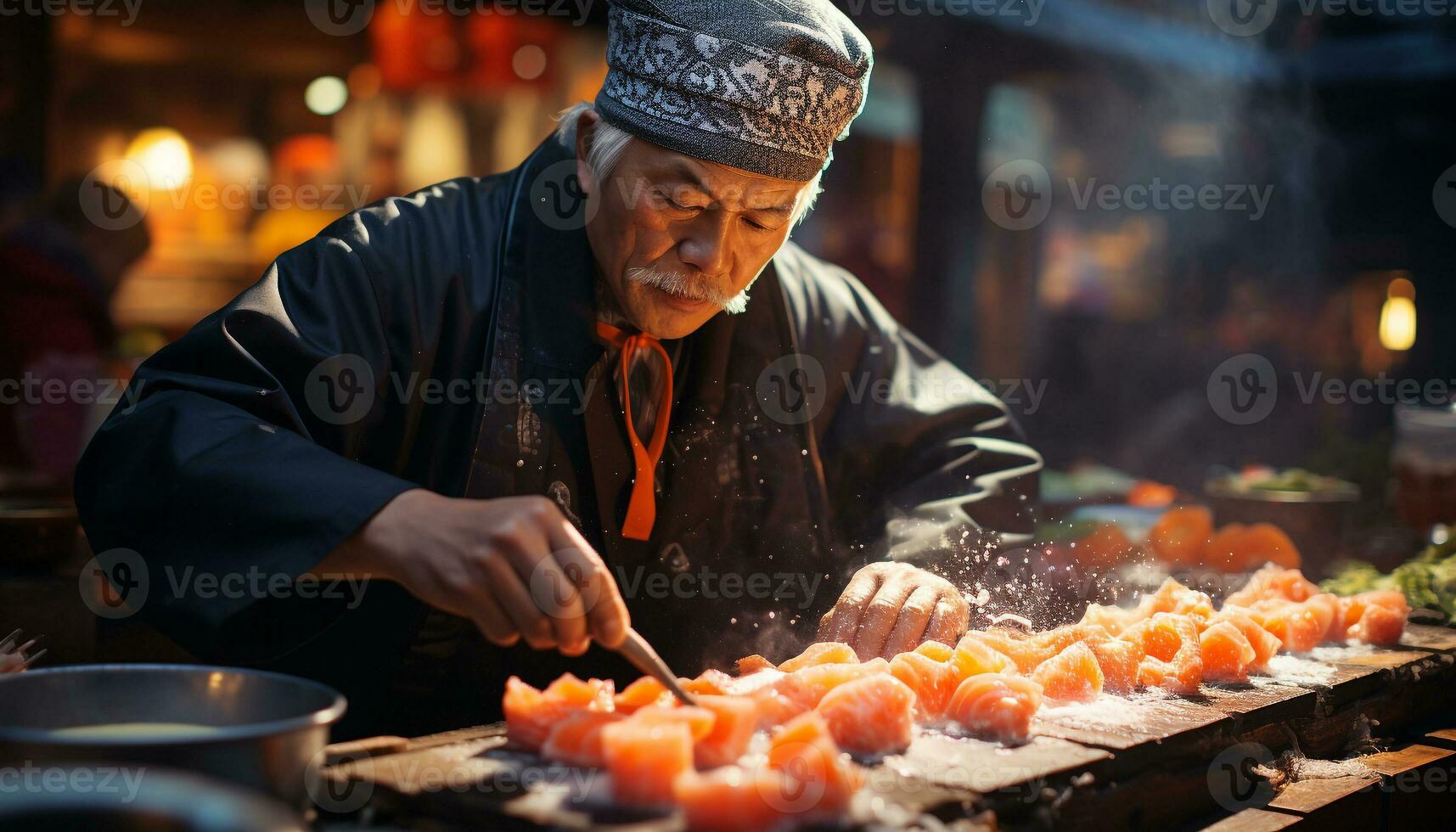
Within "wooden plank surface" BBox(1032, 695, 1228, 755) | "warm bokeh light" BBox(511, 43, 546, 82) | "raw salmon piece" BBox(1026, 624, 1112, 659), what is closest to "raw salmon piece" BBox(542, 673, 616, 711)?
"wooden plank surface" BBox(1032, 695, 1228, 755)

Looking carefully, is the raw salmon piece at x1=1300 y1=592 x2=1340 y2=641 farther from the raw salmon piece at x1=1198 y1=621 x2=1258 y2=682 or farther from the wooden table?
the raw salmon piece at x1=1198 y1=621 x2=1258 y2=682

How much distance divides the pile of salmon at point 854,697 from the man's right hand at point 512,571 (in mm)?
157

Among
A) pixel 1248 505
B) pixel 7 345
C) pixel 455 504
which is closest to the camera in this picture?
pixel 455 504

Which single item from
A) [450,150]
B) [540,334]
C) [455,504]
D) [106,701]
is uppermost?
[450,150]

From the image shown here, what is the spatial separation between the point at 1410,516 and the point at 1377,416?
2.73m

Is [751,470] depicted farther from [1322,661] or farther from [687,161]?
[1322,661]

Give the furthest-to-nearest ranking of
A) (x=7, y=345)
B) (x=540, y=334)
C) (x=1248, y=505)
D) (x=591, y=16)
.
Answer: (x=591, y=16) < (x=7, y=345) < (x=1248, y=505) < (x=540, y=334)

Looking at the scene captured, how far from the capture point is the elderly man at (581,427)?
2270mm

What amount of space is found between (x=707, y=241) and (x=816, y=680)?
1148 millimetres

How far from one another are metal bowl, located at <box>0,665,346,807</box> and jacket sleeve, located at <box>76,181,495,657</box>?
406mm

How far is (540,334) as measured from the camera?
3.09 metres

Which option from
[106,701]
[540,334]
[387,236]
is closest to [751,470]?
[540,334]

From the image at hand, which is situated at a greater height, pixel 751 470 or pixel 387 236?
pixel 387 236

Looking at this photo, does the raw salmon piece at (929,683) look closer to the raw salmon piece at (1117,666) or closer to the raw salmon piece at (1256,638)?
the raw salmon piece at (1117,666)
